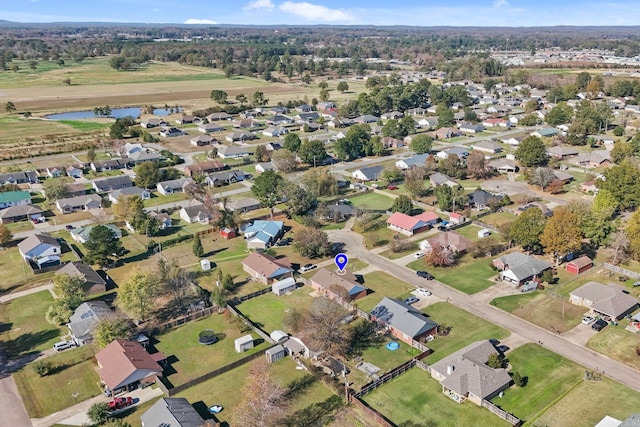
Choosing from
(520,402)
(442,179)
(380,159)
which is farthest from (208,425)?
(380,159)

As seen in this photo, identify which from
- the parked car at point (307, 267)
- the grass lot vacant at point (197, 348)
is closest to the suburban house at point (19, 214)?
the grass lot vacant at point (197, 348)

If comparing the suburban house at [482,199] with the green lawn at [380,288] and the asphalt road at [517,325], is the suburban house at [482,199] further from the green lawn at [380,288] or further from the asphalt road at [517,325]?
the green lawn at [380,288]

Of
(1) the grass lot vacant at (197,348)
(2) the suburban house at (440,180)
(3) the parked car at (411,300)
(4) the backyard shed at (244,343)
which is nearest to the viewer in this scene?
(1) the grass lot vacant at (197,348)

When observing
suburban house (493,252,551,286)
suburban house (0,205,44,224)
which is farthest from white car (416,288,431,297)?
suburban house (0,205,44,224)

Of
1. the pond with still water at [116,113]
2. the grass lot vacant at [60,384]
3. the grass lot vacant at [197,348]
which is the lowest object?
the grass lot vacant at [60,384]

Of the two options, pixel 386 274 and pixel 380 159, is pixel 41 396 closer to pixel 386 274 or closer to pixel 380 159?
pixel 386 274

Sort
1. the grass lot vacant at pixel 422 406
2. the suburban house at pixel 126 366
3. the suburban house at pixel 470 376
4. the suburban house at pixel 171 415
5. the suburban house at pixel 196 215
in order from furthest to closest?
the suburban house at pixel 196 215, the suburban house at pixel 126 366, the suburban house at pixel 470 376, the grass lot vacant at pixel 422 406, the suburban house at pixel 171 415
